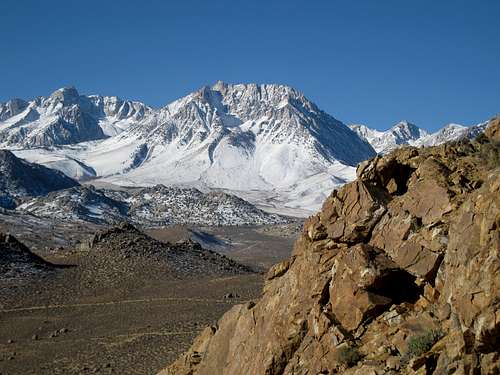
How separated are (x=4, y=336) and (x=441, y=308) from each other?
28162 mm

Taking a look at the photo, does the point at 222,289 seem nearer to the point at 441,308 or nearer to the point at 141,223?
the point at 441,308

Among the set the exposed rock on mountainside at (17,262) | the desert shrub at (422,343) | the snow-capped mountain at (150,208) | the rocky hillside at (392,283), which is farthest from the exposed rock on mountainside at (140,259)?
the snow-capped mountain at (150,208)

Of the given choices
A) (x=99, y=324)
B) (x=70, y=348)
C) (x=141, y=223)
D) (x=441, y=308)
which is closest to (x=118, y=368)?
(x=70, y=348)

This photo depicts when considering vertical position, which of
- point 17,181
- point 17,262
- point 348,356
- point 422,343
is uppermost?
point 17,181

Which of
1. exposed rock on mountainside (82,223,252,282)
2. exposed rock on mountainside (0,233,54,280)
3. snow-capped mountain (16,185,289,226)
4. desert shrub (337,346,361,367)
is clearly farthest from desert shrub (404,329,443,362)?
snow-capped mountain (16,185,289,226)

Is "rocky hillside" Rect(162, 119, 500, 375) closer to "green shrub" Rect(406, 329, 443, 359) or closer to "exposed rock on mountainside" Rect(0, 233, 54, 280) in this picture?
"green shrub" Rect(406, 329, 443, 359)

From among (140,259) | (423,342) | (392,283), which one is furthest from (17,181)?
(423,342)

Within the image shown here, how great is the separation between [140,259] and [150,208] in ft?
421

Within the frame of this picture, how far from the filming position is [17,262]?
4591 cm

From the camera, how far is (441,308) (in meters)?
9.60

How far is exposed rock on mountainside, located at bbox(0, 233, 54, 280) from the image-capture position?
4422 cm

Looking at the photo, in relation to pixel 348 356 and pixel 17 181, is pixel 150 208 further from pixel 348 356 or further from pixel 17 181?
pixel 348 356

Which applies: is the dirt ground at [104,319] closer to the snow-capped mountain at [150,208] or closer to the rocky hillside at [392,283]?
the rocky hillside at [392,283]

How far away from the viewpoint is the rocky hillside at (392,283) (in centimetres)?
856
